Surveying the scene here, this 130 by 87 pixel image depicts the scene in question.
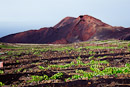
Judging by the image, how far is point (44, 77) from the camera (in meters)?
9.66

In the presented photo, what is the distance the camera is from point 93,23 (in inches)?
1745

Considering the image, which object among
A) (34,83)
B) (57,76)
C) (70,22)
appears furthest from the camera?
(70,22)

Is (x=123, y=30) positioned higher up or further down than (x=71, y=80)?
higher up

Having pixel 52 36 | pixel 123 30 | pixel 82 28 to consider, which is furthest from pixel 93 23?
pixel 52 36

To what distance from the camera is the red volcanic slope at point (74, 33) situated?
41000 mm

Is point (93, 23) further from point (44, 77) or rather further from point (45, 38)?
point (44, 77)

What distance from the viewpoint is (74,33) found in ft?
145

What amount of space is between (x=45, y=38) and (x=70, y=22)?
8443mm

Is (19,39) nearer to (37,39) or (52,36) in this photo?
(37,39)

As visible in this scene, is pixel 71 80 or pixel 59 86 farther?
pixel 71 80

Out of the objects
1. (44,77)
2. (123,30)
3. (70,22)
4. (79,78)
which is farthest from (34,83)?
(70,22)

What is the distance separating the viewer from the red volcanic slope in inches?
1614

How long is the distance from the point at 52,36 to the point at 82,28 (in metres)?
6.86

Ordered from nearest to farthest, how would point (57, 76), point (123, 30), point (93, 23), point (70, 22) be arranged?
point (57, 76) < point (123, 30) < point (93, 23) < point (70, 22)
